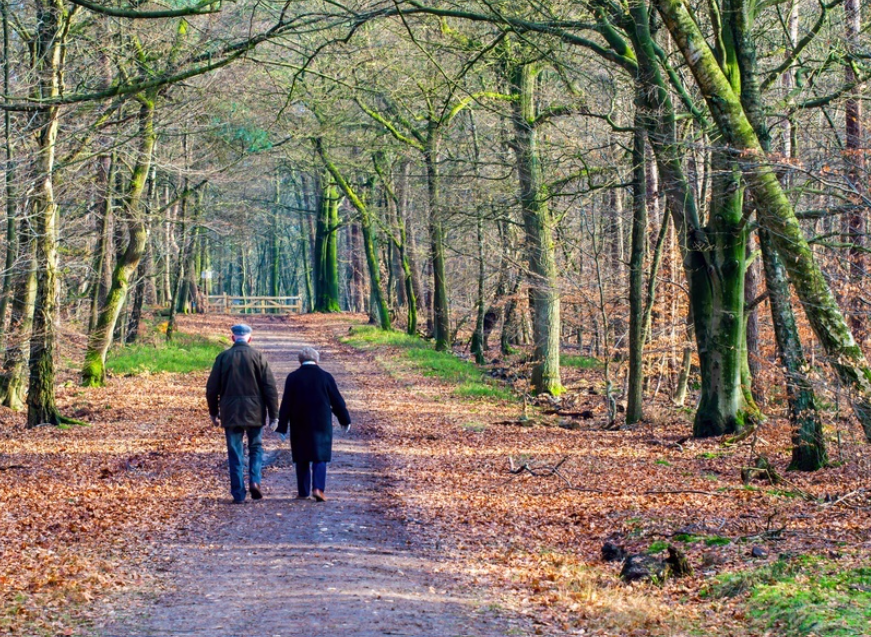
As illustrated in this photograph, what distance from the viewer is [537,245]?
20609 millimetres

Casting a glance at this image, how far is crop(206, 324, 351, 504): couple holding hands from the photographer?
10211mm

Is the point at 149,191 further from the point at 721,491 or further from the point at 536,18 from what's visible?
the point at 721,491

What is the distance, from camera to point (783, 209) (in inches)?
383

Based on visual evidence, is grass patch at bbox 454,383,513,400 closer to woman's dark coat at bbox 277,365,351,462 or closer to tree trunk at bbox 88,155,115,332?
tree trunk at bbox 88,155,115,332

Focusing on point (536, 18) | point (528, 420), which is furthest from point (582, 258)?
point (536, 18)

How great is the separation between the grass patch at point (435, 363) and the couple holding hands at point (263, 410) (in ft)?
36.0

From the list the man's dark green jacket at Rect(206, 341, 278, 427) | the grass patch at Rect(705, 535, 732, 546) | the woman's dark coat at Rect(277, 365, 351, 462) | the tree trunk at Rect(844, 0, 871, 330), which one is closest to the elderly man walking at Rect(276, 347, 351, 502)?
the woman's dark coat at Rect(277, 365, 351, 462)

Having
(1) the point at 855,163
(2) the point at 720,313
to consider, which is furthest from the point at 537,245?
(1) the point at 855,163

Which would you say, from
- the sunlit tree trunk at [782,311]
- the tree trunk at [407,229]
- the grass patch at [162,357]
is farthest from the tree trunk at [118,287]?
the sunlit tree trunk at [782,311]

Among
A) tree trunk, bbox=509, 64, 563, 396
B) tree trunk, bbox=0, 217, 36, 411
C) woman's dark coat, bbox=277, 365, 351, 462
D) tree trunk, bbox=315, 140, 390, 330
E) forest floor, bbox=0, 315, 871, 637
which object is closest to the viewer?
forest floor, bbox=0, 315, 871, 637

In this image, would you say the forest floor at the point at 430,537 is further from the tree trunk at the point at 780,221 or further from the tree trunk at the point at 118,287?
the tree trunk at the point at 118,287

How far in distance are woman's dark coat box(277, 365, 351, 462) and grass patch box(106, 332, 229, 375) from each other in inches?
585

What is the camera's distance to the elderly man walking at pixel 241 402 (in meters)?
10.2

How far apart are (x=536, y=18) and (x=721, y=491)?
8.80m
